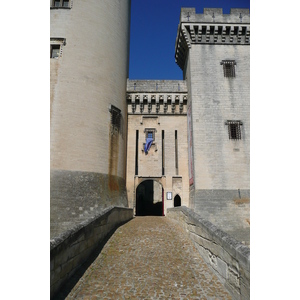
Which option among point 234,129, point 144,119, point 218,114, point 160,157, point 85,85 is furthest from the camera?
point 144,119

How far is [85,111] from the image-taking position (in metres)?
12.6

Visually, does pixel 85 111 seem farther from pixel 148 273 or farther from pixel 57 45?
pixel 148 273

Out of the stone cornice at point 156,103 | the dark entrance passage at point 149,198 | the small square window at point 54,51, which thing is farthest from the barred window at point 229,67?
the dark entrance passage at point 149,198

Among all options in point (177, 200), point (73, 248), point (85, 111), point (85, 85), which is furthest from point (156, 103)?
point (73, 248)

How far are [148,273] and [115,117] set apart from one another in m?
10.6

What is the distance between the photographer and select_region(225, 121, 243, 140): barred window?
566 inches

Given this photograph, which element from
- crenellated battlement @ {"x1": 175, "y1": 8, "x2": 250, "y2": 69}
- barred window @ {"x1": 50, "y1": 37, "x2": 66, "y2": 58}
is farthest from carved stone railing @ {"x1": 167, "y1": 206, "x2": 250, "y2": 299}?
crenellated battlement @ {"x1": 175, "y1": 8, "x2": 250, "y2": 69}

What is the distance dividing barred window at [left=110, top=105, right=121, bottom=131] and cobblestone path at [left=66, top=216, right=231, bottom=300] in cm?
813

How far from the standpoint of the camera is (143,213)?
22.6 meters

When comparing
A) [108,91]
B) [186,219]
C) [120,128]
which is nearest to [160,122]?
[120,128]

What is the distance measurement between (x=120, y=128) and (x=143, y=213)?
1075 centimetres

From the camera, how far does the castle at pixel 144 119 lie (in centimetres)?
1212

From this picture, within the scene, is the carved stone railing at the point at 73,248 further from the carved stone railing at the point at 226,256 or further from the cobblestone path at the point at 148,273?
the carved stone railing at the point at 226,256

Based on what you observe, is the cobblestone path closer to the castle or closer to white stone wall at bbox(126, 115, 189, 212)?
the castle
